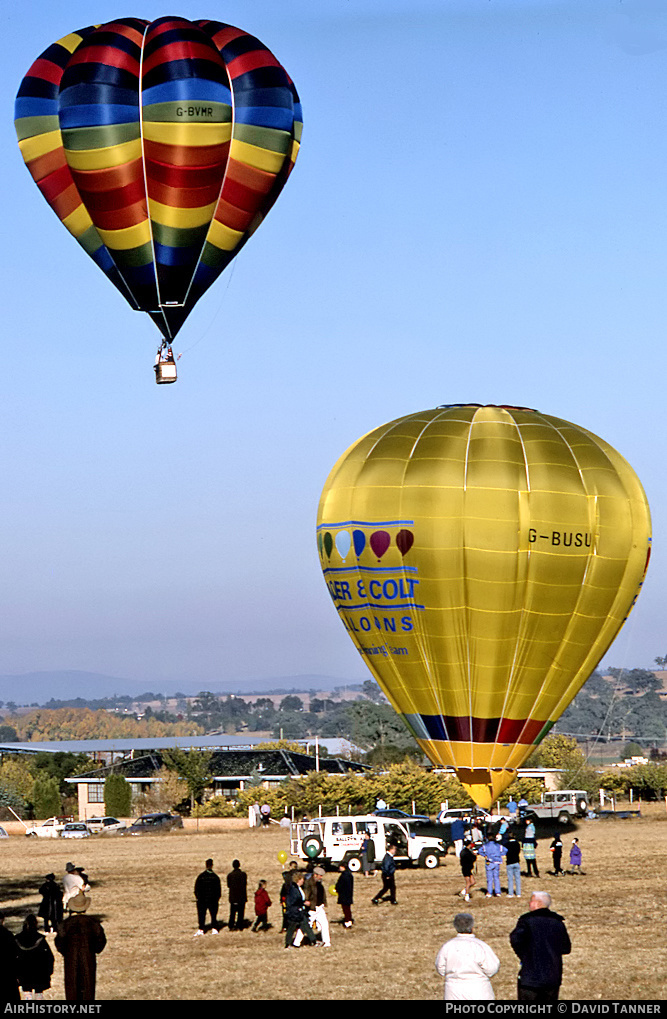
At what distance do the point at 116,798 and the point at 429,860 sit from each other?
34481 mm

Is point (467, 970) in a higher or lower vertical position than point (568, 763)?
lower

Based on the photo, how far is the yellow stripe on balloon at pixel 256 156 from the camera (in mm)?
34312

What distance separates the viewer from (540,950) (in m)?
12.8

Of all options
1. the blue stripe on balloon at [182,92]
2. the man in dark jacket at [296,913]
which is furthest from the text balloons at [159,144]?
the man in dark jacket at [296,913]

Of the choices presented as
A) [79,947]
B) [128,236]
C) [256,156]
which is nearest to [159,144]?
[128,236]

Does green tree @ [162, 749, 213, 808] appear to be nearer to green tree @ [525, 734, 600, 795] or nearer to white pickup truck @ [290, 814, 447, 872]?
green tree @ [525, 734, 600, 795]

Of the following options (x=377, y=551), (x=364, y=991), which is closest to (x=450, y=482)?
(x=377, y=551)

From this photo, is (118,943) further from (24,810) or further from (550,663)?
(24,810)

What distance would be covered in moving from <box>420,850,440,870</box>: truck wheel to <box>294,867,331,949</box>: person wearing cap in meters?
14.5

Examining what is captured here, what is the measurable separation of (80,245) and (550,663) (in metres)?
15.7

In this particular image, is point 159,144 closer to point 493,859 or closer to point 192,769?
point 493,859

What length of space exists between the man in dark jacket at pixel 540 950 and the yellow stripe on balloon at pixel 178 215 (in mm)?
24256

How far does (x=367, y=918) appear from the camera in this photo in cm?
2689

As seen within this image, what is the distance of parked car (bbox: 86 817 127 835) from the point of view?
2432 inches
